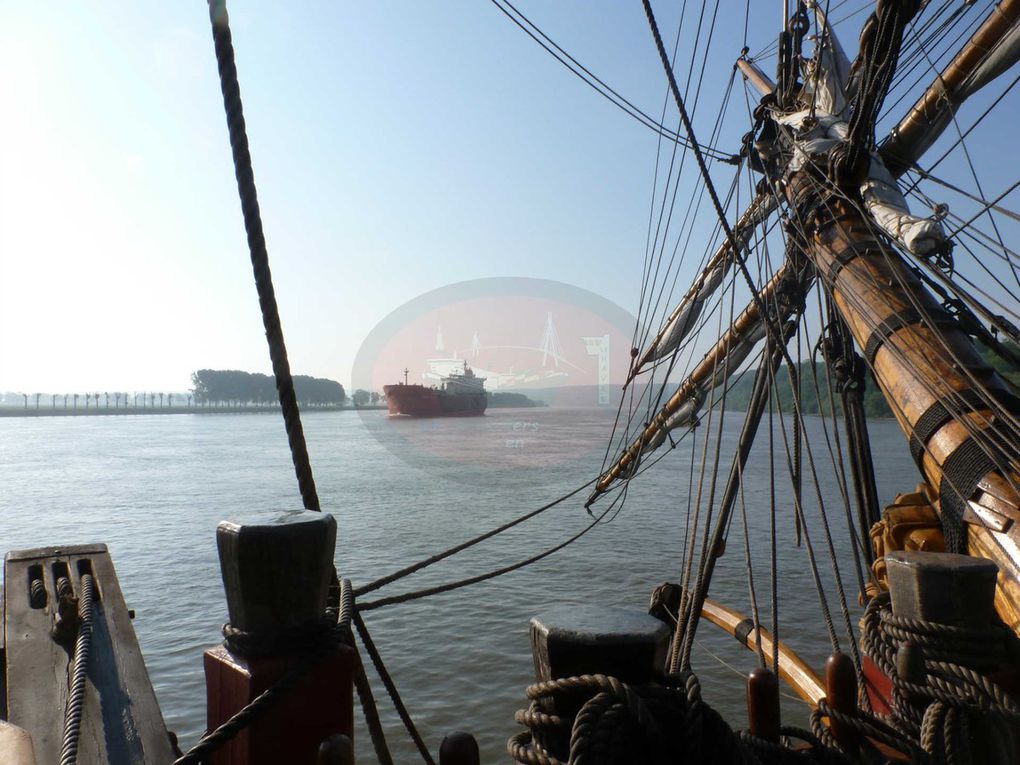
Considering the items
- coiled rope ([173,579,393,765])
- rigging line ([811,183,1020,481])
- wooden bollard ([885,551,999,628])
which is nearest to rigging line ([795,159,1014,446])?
rigging line ([811,183,1020,481])

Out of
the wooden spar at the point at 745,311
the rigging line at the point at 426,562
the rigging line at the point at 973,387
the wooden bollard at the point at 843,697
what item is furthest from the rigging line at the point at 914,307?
the rigging line at the point at 426,562

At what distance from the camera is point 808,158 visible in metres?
7.55

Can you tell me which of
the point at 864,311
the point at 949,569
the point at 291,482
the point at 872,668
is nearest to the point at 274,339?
the point at 949,569

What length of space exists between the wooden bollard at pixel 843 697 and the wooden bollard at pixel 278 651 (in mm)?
1496

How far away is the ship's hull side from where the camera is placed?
276 ft

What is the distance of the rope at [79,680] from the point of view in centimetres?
171

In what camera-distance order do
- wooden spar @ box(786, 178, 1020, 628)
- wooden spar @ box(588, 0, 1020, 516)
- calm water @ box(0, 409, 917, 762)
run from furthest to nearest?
calm water @ box(0, 409, 917, 762) < wooden spar @ box(588, 0, 1020, 516) < wooden spar @ box(786, 178, 1020, 628)

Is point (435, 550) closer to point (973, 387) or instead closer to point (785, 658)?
point (785, 658)

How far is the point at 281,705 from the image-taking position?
5.31ft

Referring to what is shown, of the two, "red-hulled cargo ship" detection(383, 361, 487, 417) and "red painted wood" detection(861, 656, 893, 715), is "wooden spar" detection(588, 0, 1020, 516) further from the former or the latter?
"red-hulled cargo ship" detection(383, 361, 487, 417)

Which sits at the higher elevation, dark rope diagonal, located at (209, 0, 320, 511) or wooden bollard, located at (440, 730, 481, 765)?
dark rope diagonal, located at (209, 0, 320, 511)

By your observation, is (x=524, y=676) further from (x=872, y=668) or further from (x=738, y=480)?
(x=872, y=668)

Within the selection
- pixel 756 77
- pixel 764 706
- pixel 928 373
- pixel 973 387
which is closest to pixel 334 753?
pixel 764 706

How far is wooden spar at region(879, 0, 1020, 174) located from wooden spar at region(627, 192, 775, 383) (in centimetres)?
164
